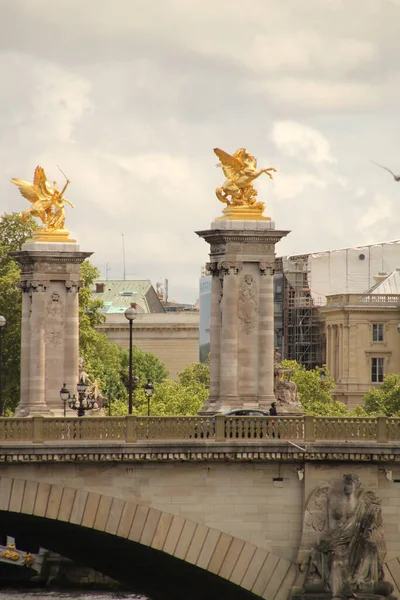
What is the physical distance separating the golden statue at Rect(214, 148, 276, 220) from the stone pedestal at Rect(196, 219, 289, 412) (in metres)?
0.73

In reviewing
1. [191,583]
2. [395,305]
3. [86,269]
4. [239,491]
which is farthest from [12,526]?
[395,305]

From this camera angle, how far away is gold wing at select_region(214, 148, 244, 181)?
3967 inches

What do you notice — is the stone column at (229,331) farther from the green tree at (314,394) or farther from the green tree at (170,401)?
the green tree at (314,394)

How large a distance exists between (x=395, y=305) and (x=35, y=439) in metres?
98.2

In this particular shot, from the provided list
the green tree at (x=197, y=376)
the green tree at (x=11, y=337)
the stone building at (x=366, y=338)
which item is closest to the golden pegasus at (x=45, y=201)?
the green tree at (x=11, y=337)

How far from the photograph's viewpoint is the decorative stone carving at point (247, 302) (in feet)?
330

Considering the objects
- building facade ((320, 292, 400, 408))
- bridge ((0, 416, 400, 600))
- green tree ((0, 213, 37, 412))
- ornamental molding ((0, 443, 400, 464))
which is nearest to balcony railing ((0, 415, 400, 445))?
bridge ((0, 416, 400, 600))

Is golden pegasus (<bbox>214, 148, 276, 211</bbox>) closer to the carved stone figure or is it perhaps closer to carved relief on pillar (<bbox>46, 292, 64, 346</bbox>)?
carved relief on pillar (<bbox>46, 292, 64, 346</bbox>)

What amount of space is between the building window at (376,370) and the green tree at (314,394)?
18.8 metres

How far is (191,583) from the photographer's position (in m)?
75.6

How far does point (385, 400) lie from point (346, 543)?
68031mm

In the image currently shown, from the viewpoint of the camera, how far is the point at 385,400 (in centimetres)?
13575

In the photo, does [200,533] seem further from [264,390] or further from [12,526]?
[264,390]

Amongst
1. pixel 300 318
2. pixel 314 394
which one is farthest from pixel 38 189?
pixel 300 318
